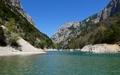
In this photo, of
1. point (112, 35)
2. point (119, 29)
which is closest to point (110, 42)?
point (112, 35)

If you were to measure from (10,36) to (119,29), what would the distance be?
83.8 metres

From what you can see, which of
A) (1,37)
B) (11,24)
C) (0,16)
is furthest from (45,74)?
(0,16)

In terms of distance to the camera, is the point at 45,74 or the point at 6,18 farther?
the point at 6,18

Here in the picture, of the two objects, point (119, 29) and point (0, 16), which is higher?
point (0, 16)

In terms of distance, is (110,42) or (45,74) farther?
(110,42)

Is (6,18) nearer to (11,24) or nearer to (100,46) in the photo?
(11,24)

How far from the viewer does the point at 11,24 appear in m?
117

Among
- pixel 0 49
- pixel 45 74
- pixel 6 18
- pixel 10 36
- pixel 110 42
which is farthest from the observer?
pixel 6 18

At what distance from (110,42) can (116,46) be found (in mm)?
11172

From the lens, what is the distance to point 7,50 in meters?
98.8

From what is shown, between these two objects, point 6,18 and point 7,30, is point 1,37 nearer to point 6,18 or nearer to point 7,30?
point 7,30

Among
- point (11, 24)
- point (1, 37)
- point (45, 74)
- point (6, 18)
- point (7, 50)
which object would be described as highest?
point (6, 18)

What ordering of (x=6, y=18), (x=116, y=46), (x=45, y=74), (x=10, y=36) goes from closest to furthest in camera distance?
(x=45, y=74)
(x=10, y=36)
(x=116, y=46)
(x=6, y=18)

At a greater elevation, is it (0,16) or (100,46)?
(0,16)
